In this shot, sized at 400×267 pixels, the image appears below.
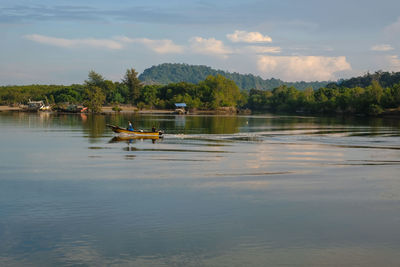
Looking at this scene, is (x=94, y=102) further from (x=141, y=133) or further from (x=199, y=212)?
(x=199, y=212)

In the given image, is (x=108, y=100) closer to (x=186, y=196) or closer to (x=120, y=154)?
(x=120, y=154)

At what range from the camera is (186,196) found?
20047 mm

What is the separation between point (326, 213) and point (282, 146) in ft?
84.9

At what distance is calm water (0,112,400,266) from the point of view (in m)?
13.0

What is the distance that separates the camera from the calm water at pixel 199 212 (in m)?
13.0

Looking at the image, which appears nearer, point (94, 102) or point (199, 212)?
point (199, 212)

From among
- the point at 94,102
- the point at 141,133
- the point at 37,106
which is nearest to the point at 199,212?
the point at 141,133

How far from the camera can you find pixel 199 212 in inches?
683

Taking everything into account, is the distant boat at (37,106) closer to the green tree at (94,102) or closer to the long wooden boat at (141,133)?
the green tree at (94,102)

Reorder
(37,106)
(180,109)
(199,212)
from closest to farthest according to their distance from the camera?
1. (199,212)
2. (180,109)
3. (37,106)

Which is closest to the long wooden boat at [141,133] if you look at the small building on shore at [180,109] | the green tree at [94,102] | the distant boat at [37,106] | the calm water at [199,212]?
the calm water at [199,212]

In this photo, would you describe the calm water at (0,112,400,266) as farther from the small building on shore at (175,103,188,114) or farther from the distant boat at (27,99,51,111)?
the distant boat at (27,99,51,111)

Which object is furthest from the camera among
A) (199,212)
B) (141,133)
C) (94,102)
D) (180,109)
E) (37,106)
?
(37,106)

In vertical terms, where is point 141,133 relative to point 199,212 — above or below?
above
